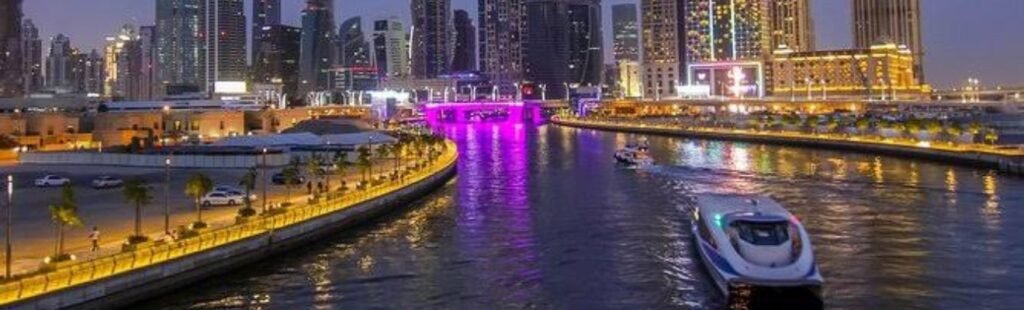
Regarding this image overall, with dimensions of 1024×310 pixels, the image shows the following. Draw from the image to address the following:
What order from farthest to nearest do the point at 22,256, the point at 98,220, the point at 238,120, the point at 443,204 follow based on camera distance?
1. the point at 238,120
2. the point at 443,204
3. the point at 98,220
4. the point at 22,256

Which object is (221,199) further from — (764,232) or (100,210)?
(764,232)

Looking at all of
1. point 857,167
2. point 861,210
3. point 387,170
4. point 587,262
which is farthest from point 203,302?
point 857,167

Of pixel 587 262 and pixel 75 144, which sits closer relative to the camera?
pixel 587 262

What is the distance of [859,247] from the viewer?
3547 cm

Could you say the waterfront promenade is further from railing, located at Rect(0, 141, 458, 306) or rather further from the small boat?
railing, located at Rect(0, 141, 458, 306)

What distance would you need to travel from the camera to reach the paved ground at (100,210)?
1258 inches

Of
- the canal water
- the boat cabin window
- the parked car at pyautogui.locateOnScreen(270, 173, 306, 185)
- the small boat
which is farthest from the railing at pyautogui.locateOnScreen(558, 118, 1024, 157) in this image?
the parked car at pyautogui.locateOnScreen(270, 173, 306, 185)

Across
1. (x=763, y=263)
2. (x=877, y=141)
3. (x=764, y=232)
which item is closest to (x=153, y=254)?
(x=763, y=263)

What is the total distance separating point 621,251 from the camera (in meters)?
35.3

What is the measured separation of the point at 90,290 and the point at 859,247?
2692cm

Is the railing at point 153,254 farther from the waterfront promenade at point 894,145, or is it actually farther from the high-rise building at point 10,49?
the high-rise building at point 10,49

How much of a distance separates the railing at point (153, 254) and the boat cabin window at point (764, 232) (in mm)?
17343

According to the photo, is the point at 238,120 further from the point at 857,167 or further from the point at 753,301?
the point at 753,301

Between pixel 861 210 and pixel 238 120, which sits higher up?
pixel 238 120
